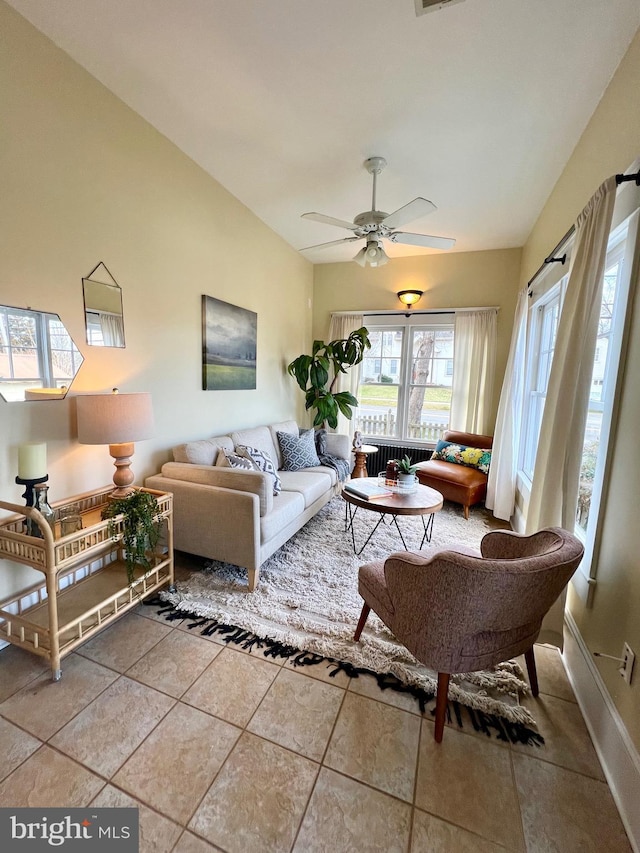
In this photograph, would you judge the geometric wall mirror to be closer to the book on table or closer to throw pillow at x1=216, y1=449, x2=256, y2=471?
throw pillow at x1=216, y1=449, x2=256, y2=471

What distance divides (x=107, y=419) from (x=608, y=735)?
2570 mm

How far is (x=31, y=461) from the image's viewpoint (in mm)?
1655

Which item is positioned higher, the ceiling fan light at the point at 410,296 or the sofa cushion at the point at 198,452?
the ceiling fan light at the point at 410,296

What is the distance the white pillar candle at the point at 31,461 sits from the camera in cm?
164

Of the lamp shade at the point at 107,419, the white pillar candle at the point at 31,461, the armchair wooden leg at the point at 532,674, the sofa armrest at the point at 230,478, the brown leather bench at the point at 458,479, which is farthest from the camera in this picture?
the brown leather bench at the point at 458,479

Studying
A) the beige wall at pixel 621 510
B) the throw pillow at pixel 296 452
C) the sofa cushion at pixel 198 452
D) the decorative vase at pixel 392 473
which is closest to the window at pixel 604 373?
the beige wall at pixel 621 510

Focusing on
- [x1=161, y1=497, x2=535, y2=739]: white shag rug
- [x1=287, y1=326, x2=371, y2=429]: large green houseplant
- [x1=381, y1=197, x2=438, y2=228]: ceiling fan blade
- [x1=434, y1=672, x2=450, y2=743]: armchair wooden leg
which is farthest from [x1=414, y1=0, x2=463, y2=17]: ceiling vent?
[x1=287, y1=326, x2=371, y2=429]: large green houseplant

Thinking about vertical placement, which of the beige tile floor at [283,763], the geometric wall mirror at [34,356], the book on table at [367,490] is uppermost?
the geometric wall mirror at [34,356]

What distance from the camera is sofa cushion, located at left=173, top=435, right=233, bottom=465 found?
8.57 feet

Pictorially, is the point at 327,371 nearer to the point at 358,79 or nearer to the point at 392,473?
the point at 392,473

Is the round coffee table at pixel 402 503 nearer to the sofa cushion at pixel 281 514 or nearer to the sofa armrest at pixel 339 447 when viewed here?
the sofa cushion at pixel 281 514

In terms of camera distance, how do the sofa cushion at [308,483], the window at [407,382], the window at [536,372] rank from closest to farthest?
the sofa cushion at [308,483]
the window at [536,372]
the window at [407,382]

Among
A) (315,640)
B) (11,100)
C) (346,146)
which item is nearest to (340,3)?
(346,146)

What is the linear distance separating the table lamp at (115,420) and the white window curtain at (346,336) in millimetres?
3139
